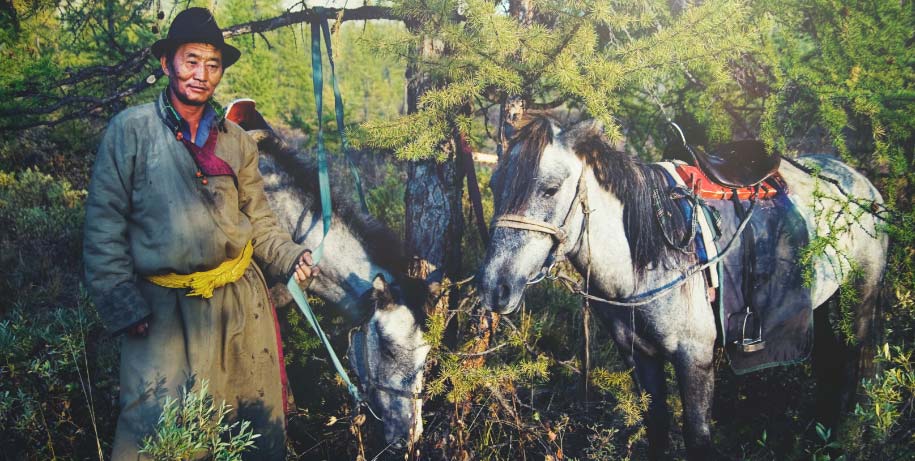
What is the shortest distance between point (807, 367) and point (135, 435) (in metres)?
5.25

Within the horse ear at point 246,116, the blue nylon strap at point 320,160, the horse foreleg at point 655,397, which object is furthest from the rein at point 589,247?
the horse ear at point 246,116

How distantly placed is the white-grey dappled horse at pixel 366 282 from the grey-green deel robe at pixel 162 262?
0.74m

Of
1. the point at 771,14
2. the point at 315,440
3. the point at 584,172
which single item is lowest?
the point at 315,440

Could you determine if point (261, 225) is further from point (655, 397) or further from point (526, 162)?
point (655, 397)

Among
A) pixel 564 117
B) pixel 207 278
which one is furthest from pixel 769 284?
pixel 207 278

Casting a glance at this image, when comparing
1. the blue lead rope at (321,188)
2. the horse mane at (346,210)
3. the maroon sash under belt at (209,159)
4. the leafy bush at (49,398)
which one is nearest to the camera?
the maroon sash under belt at (209,159)

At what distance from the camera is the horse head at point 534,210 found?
230 cm

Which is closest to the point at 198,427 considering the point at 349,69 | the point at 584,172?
the point at 584,172

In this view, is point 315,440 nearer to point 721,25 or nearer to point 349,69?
point 721,25

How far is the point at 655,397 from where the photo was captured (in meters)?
3.04

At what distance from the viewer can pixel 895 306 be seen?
158 inches

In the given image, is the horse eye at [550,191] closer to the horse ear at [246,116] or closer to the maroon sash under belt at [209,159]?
the maroon sash under belt at [209,159]

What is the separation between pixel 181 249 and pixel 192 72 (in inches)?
37.8

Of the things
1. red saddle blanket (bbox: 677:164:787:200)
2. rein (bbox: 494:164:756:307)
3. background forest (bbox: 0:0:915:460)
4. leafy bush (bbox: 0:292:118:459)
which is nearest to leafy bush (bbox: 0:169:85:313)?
background forest (bbox: 0:0:915:460)
